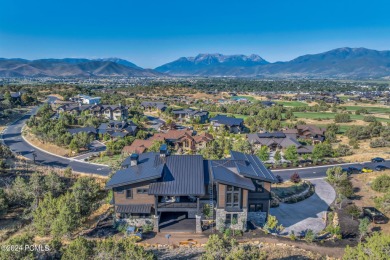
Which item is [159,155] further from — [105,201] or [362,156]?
[362,156]

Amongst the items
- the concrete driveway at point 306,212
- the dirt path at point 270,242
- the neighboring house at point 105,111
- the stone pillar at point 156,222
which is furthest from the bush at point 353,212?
the neighboring house at point 105,111

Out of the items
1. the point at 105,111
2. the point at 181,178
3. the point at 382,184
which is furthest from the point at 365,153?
the point at 105,111

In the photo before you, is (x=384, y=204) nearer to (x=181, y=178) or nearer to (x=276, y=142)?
(x=181, y=178)

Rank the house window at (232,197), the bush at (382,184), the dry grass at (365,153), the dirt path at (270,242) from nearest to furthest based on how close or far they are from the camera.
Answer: the dirt path at (270,242) → the house window at (232,197) → the bush at (382,184) → the dry grass at (365,153)

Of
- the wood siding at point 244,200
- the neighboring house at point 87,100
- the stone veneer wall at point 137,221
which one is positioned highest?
the neighboring house at point 87,100

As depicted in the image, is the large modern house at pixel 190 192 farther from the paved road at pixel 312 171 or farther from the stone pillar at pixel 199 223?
the paved road at pixel 312 171

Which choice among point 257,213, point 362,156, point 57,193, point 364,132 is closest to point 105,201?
point 57,193

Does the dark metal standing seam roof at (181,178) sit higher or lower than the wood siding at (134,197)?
higher
